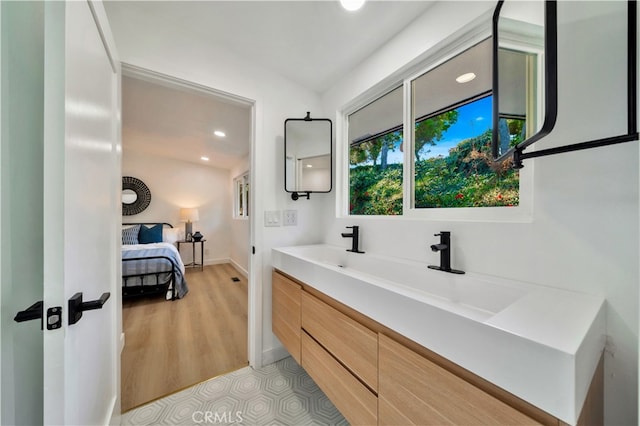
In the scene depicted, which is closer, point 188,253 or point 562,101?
point 562,101

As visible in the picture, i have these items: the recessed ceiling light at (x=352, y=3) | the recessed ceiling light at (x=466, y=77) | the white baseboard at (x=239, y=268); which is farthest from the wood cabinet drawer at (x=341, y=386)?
the white baseboard at (x=239, y=268)

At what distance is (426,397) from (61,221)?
45.1 inches

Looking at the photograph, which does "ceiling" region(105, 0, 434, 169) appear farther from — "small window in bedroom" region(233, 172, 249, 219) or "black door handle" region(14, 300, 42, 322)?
"small window in bedroom" region(233, 172, 249, 219)

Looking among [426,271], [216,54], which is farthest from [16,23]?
[426,271]

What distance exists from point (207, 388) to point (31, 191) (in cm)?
151

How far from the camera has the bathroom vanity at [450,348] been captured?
1.56ft

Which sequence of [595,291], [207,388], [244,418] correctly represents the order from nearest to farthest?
1. [595,291]
2. [244,418]
3. [207,388]

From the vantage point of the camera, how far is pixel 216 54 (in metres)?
1.57

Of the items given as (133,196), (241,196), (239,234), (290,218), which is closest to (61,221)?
(290,218)

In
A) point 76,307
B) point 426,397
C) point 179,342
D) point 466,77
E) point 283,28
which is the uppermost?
point 283,28

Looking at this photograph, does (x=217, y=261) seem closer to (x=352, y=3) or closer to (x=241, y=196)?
(x=241, y=196)

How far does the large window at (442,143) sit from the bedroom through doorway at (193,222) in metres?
1.02

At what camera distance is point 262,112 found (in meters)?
1.75

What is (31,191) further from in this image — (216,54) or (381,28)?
(381,28)
